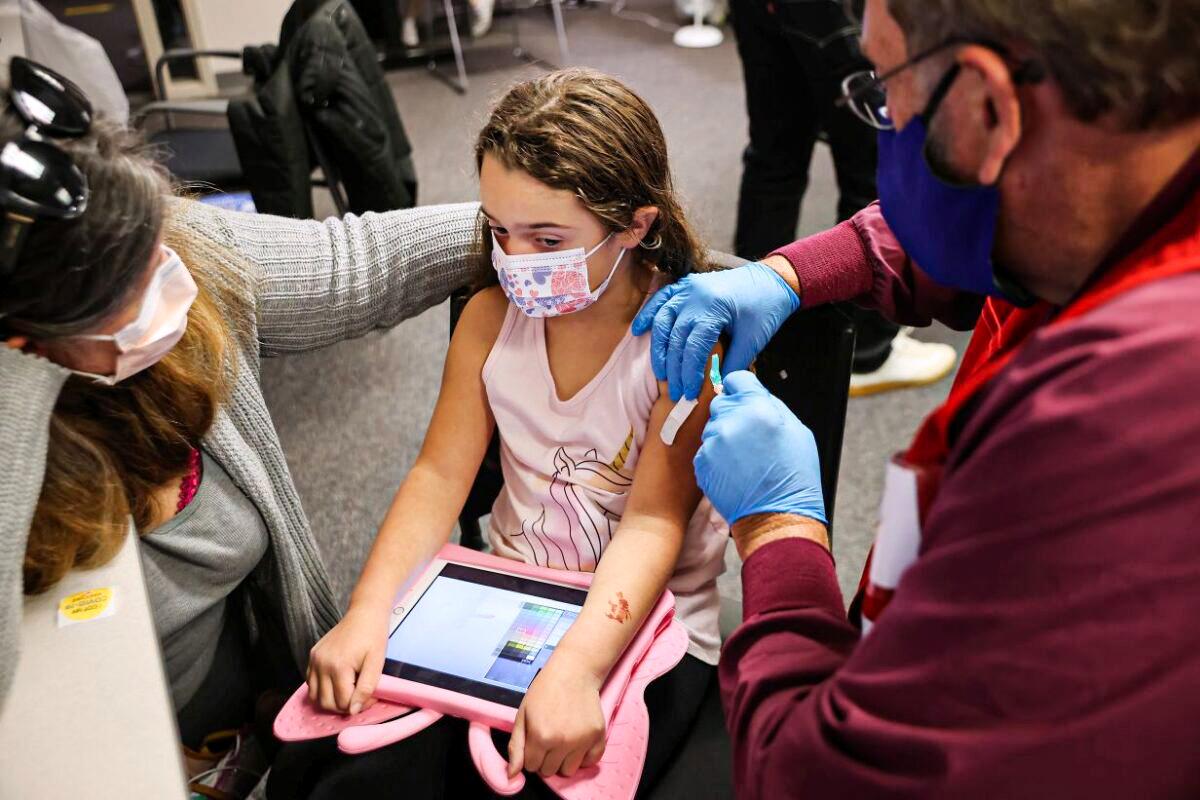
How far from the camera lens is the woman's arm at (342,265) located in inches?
53.1

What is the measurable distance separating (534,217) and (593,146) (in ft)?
0.36

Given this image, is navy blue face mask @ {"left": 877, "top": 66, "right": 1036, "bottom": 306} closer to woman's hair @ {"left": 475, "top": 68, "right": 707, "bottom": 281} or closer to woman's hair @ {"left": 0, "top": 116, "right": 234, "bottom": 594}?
woman's hair @ {"left": 475, "top": 68, "right": 707, "bottom": 281}

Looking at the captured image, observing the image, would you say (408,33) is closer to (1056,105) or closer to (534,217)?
(534,217)

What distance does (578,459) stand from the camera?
4.36 feet

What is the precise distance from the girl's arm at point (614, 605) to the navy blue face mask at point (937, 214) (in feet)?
1.42

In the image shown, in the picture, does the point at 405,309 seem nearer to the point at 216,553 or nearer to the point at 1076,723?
the point at 216,553

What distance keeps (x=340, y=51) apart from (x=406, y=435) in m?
0.95

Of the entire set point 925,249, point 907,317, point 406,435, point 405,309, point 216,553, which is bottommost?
point 406,435

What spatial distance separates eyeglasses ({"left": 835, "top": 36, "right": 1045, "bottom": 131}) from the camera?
24.1 inches

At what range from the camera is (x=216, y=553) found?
124 centimetres

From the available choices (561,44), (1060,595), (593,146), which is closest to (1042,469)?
(1060,595)

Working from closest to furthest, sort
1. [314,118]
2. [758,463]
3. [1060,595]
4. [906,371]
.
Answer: [1060,595], [758,463], [314,118], [906,371]

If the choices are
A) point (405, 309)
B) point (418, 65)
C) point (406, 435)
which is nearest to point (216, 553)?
point (405, 309)

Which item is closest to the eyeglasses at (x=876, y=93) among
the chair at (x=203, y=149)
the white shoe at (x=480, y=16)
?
the chair at (x=203, y=149)
